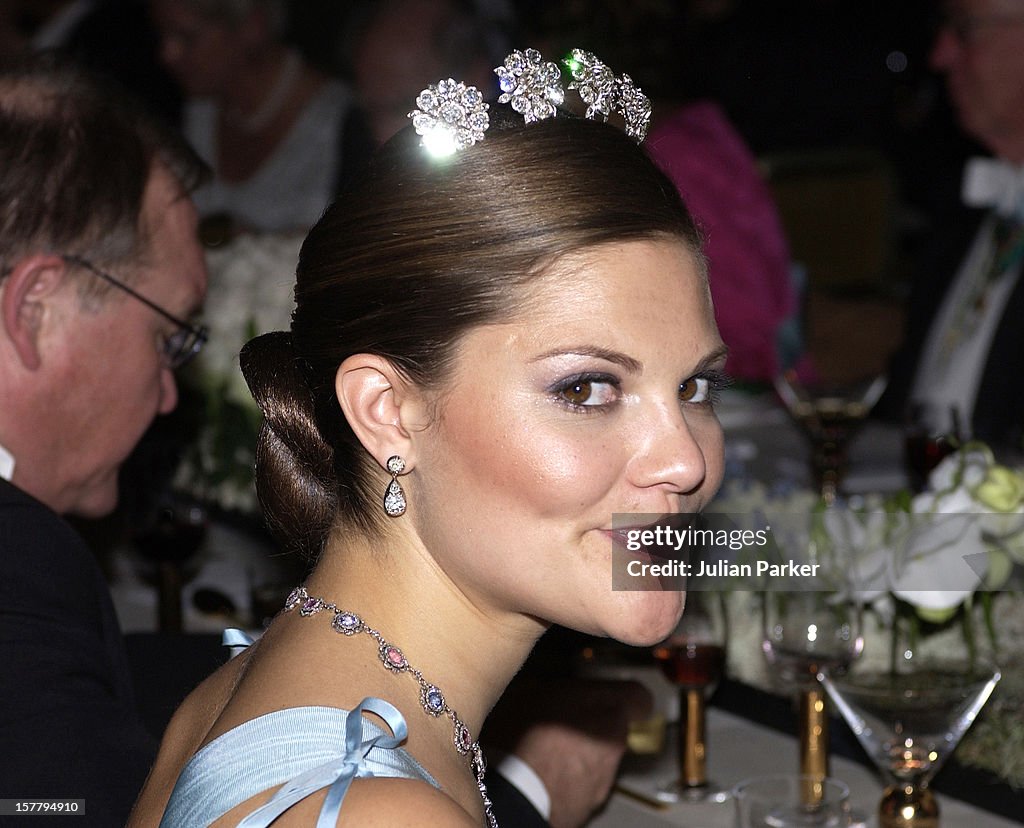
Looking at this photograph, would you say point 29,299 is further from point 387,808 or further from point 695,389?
point 387,808

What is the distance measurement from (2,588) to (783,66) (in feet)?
22.0

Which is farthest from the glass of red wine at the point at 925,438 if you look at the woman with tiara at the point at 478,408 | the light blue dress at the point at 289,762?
the light blue dress at the point at 289,762

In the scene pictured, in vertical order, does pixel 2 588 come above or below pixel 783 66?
below

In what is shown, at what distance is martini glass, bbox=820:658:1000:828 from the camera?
1.64 m

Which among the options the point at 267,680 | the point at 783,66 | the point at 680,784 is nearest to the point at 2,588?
the point at 267,680

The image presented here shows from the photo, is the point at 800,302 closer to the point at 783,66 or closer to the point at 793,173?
the point at 793,173

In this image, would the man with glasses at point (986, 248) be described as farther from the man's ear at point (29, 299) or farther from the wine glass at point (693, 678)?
the man's ear at point (29, 299)

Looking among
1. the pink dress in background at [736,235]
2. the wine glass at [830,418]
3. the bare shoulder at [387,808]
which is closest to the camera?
the bare shoulder at [387,808]

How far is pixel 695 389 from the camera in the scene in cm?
131

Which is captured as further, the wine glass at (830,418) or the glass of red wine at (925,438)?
the wine glass at (830,418)

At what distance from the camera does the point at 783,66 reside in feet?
25.0

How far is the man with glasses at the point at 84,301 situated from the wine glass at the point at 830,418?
4.61 ft

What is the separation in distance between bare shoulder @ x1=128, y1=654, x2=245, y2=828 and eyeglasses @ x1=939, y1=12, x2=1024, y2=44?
3354mm

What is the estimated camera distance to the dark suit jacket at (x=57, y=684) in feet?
Result: 4.90
